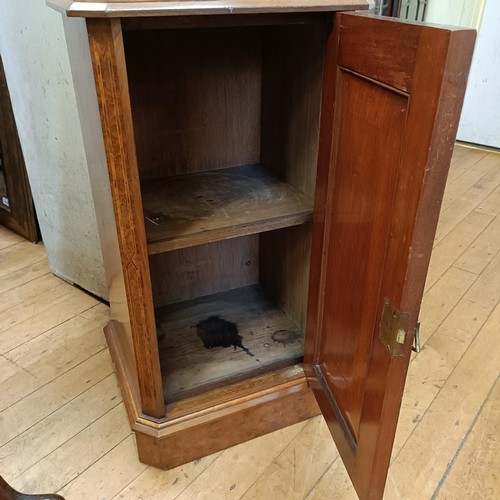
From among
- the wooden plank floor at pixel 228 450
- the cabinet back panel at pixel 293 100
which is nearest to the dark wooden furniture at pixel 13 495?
the wooden plank floor at pixel 228 450

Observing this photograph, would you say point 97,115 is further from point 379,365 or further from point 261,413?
point 261,413

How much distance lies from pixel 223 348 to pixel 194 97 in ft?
2.15

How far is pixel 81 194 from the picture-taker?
162 centimetres

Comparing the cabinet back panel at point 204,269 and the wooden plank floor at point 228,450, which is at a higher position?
the cabinet back panel at point 204,269

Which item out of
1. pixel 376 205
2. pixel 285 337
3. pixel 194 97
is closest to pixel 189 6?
pixel 376 205

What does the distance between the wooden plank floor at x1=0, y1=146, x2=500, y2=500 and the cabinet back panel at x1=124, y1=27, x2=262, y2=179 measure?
0.65 meters

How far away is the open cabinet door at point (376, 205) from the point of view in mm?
625

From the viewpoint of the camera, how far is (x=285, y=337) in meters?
1.38

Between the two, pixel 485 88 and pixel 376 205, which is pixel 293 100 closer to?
pixel 376 205

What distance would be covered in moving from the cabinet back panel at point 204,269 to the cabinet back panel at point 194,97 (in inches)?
10.1

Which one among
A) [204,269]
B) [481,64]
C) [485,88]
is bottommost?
[204,269]

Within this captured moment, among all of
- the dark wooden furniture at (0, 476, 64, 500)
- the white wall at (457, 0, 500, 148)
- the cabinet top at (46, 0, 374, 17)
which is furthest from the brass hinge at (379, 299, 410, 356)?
the white wall at (457, 0, 500, 148)

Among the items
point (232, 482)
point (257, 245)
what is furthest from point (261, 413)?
point (257, 245)

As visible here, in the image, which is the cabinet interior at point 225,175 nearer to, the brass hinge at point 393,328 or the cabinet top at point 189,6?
the cabinet top at point 189,6
